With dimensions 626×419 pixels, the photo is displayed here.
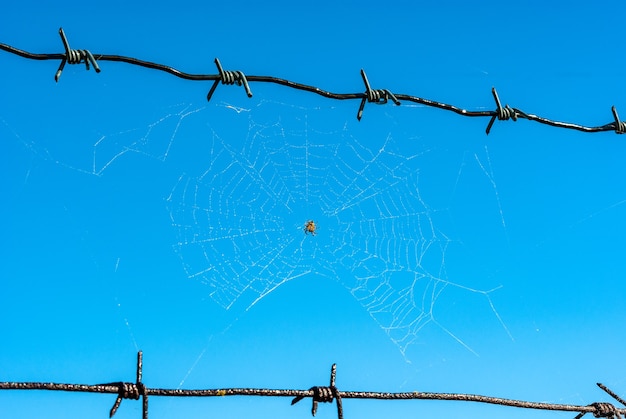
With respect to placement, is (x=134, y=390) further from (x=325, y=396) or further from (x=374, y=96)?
(x=374, y=96)

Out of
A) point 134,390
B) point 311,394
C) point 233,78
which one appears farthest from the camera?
point 233,78

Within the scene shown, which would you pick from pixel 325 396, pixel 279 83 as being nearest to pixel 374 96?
pixel 279 83

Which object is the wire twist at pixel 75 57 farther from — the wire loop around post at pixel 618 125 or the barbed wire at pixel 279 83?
the wire loop around post at pixel 618 125

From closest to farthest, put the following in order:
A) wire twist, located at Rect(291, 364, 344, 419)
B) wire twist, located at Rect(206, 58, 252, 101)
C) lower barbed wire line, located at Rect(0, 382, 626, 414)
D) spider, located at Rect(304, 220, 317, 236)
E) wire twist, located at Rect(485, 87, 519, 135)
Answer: lower barbed wire line, located at Rect(0, 382, 626, 414)
wire twist, located at Rect(291, 364, 344, 419)
wire twist, located at Rect(206, 58, 252, 101)
wire twist, located at Rect(485, 87, 519, 135)
spider, located at Rect(304, 220, 317, 236)

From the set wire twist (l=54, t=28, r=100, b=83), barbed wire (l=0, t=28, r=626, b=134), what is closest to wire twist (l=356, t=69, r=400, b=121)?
barbed wire (l=0, t=28, r=626, b=134)

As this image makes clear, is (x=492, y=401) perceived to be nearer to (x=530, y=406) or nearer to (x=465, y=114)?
(x=530, y=406)

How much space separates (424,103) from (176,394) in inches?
60.5

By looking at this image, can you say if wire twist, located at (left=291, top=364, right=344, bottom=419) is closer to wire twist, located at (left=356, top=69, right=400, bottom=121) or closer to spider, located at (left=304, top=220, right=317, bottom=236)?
wire twist, located at (left=356, top=69, right=400, bottom=121)

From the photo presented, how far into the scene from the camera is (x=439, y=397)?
8.78 feet

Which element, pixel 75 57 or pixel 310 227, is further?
pixel 310 227

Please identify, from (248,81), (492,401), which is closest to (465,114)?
(248,81)

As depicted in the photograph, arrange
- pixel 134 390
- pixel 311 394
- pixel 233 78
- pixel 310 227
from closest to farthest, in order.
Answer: pixel 134 390 < pixel 311 394 < pixel 233 78 < pixel 310 227

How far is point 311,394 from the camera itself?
2.60m

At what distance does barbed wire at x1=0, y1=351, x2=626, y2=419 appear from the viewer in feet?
7.38
